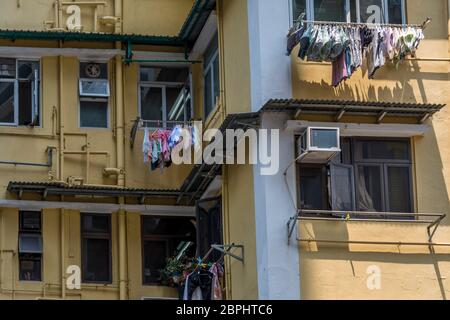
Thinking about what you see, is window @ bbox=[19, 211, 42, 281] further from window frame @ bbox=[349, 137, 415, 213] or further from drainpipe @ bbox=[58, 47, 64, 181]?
window frame @ bbox=[349, 137, 415, 213]

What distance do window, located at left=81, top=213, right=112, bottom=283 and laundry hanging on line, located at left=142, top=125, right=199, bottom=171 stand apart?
5.28ft

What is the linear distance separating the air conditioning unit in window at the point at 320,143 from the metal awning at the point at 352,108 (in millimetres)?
357

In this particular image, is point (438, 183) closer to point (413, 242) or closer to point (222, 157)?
point (413, 242)

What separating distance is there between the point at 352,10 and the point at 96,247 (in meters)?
6.42

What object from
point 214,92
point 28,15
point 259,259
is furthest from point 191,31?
point 259,259

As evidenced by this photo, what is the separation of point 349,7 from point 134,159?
17.7ft

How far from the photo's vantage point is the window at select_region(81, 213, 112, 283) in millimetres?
27250

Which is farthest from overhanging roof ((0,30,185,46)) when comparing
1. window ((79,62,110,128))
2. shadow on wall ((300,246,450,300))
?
shadow on wall ((300,246,450,300))

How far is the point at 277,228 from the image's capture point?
23125mm

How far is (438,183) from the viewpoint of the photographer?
23984mm

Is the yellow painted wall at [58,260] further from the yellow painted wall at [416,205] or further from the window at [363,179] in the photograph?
the yellow painted wall at [416,205]

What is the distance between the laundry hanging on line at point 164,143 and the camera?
26578 mm

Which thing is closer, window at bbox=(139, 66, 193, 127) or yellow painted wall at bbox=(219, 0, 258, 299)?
yellow painted wall at bbox=(219, 0, 258, 299)

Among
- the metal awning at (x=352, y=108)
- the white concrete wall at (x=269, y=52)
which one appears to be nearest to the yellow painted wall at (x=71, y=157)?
the white concrete wall at (x=269, y=52)
